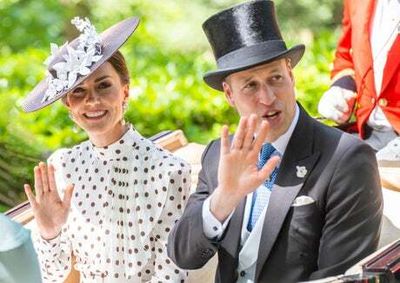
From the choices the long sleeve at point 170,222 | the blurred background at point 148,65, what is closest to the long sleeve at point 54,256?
the long sleeve at point 170,222

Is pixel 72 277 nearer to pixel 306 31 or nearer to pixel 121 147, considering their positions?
pixel 121 147

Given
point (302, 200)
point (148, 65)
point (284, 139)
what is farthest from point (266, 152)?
point (148, 65)

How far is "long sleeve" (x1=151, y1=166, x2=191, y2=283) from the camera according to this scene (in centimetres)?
310

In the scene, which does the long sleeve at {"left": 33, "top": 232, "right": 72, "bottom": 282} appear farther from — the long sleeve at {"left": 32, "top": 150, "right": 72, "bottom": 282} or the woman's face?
the woman's face

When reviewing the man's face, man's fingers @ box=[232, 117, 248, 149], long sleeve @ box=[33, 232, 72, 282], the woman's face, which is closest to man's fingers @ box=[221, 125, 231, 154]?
man's fingers @ box=[232, 117, 248, 149]

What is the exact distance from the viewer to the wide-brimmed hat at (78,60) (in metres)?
3.04

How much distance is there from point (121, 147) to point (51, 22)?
15.8ft

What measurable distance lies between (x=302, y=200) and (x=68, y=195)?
0.63 metres

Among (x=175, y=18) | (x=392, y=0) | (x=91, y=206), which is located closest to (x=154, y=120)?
(x=175, y=18)

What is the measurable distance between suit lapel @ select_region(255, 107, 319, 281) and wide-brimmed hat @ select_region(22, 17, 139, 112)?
542 mm

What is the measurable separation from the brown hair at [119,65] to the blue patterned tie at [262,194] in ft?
1.54

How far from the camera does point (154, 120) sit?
6254 millimetres

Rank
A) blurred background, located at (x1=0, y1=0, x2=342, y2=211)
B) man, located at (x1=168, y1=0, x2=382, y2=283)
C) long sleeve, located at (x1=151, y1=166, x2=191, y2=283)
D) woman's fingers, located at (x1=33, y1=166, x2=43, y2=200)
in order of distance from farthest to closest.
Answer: blurred background, located at (x1=0, y1=0, x2=342, y2=211), long sleeve, located at (x1=151, y1=166, x2=191, y2=283), woman's fingers, located at (x1=33, y1=166, x2=43, y2=200), man, located at (x1=168, y1=0, x2=382, y2=283)

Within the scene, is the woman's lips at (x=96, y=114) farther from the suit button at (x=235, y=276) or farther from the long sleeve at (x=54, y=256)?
the suit button at (x=235, y=276)
